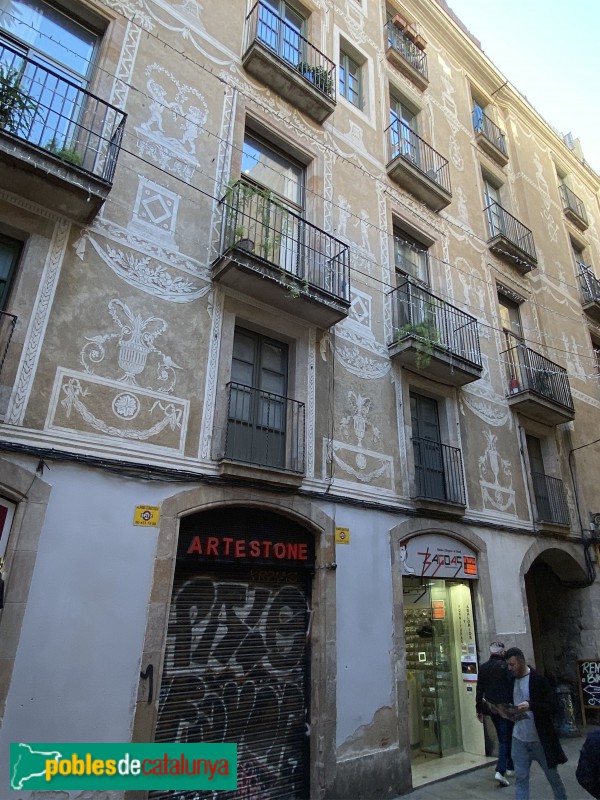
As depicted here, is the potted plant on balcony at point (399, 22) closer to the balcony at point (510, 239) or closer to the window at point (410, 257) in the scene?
the balcony at point (510, 239)

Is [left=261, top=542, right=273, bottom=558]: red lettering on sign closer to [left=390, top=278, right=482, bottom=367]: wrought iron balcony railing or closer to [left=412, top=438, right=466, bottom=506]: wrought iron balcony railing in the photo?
[left=412, top=438, right=466, bottom=506]: wrought iron balcony railing

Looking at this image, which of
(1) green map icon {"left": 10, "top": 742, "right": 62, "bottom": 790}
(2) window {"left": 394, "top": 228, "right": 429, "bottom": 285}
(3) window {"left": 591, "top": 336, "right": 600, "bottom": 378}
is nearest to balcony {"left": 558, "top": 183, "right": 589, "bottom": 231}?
(3) window {"left": 591, "top": 336, "right": 600, "bottom": 378}

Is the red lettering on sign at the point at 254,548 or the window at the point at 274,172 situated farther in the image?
the window at the point at 274,172

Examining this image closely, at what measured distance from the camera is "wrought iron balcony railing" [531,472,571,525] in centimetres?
1116

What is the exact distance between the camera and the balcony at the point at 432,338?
886 cm

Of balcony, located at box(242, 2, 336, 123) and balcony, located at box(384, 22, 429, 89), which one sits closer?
balcony, located at box(242, 2, 336, 123)

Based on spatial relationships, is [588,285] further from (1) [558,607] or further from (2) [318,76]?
(2) [318,76]

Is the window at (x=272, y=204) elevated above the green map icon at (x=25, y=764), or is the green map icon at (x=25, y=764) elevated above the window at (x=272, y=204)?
the window at (x=272, y=204)

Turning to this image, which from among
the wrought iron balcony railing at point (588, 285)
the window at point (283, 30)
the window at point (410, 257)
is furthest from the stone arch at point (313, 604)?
the wrought iron balcony railing at point (588, 285)

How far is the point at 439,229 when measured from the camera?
A: 11.5m

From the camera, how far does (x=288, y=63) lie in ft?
28.6

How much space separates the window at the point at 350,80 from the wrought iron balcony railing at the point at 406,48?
157 cm

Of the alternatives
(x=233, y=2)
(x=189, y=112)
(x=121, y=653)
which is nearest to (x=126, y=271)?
(x=189, y=112)

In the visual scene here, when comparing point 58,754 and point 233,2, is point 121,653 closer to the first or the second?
point 58,754
